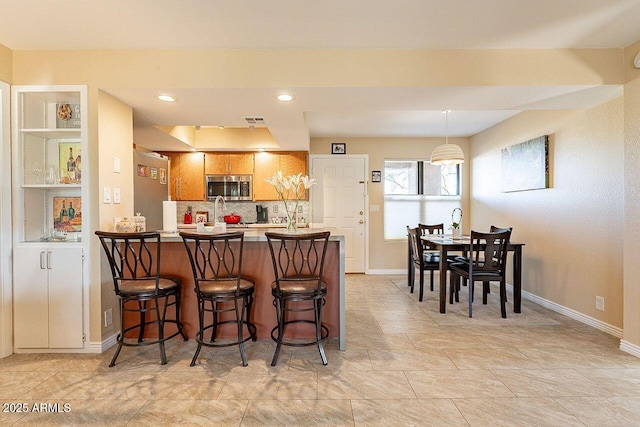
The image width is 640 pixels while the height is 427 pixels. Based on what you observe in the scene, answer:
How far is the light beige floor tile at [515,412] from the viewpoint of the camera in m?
1.81

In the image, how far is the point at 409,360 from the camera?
2535 mm

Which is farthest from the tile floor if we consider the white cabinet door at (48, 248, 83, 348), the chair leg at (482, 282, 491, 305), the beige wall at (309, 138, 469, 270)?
the beige wall at (309, 138, 469, 270)

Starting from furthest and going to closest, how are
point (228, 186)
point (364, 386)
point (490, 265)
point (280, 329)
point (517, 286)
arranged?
1. point (228, 186)
2. point (517, 286)
3. point (490, 265)
4. point (280, 329)
5. point (364, 386)

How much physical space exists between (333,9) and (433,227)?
148 inches

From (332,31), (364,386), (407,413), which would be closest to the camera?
(407,413)

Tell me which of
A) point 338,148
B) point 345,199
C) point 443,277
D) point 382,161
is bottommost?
point 443,277

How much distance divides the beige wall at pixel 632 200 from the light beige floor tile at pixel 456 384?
137 cm

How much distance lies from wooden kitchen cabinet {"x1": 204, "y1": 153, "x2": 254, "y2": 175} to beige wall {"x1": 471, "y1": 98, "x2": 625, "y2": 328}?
4040 millimetres

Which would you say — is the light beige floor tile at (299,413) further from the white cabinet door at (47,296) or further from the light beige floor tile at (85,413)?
the white cabinet door at (47,296)

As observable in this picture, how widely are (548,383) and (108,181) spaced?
3.68 metres

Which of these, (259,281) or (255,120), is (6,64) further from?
(259,281)

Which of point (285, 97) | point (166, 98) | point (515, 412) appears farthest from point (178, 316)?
point (515, 412)

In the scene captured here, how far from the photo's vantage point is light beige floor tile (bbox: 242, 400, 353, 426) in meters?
1.81

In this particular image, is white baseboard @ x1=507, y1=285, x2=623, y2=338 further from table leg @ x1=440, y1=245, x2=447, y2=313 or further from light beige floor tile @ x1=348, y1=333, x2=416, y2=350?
light beige floor tile @ x1=348, y1=333, x2=416, y2=350
